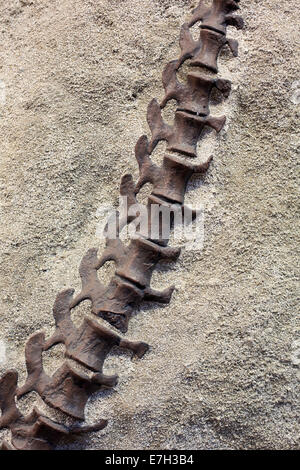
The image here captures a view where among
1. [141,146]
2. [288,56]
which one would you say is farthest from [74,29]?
[288,56]

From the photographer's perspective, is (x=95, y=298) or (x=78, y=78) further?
(x=78, y=78)

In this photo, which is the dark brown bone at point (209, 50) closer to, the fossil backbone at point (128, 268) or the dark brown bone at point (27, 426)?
the fossil backbone at point (128, 268)

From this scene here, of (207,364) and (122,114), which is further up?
(122,114)

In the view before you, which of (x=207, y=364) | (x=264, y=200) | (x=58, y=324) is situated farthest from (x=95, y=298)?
(x=264, y=200)

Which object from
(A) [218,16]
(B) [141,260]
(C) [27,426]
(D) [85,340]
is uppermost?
(A) [218,16]

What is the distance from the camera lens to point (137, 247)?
1016 mm

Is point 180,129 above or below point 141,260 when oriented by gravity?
→ above

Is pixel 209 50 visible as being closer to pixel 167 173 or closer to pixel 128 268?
pixel 167 173

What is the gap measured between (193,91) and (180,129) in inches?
2.7

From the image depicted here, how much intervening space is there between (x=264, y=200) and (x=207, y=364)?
29 centimetres

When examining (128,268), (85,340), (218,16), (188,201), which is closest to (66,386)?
(85,340)

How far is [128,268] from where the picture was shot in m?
1.01
